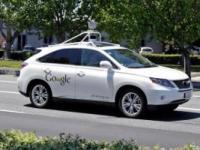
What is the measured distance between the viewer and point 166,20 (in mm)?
23484

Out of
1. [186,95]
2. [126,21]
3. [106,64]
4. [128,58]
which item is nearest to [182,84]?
[186,95]

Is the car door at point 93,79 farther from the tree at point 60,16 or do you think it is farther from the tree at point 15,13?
the tree at point 15,13

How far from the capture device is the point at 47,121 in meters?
11.4

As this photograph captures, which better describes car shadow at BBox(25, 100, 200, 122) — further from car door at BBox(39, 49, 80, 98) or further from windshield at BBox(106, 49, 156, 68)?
windshield at BBox(106, 49, 156, 68)

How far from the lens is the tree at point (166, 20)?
23.1 metres

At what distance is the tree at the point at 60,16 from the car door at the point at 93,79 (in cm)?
1965

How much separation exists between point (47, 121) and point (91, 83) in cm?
156

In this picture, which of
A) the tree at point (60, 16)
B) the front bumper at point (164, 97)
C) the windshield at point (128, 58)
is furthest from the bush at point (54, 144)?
the tree at point (60, 16)

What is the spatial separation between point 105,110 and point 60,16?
2007cm

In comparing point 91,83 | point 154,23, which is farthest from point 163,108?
point 154,23

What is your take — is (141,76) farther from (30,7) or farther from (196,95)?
(30,7)

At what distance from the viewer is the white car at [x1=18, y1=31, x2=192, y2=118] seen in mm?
11727

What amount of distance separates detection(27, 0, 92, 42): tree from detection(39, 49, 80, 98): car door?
1900cm

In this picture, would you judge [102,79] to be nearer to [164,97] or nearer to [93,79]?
[93,79]
